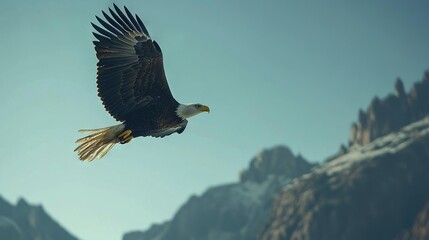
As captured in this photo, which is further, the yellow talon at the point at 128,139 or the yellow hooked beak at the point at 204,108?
the yellow hooked beak at the point at 204,108

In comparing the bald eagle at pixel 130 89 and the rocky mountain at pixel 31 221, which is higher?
the rocky mountain at pixel 31 221

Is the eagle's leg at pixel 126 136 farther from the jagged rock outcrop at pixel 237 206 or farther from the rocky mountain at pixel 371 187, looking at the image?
the jagged rock outcrop at pixel 237 206

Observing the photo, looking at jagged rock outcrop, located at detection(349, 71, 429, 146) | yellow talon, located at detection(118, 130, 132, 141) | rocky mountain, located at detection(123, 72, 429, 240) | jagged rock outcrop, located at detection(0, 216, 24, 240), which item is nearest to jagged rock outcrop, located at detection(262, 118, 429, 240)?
rocky mountain, located at detection(123, 72, 429, 240)

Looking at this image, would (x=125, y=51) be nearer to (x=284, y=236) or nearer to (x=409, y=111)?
(x=284, y=236)

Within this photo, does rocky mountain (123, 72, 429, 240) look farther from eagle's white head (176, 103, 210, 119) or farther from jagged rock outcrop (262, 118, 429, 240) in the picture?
eagle's white head (176, 103, 210, 119)

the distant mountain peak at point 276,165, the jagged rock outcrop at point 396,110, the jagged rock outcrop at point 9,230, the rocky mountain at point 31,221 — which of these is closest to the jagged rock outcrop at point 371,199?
the jagged rock outcrop at point 396,110

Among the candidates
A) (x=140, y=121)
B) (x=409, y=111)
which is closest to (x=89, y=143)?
(x=140, y=121)

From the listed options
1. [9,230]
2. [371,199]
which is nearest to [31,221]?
[9,230]
